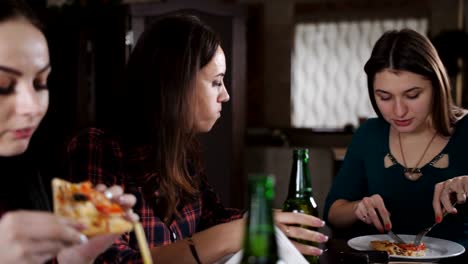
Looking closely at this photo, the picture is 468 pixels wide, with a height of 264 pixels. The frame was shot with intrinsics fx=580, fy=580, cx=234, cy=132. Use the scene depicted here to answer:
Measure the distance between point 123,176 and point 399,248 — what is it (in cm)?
65

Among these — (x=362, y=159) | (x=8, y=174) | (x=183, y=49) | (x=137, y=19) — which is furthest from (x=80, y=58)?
(x=8, y=174)

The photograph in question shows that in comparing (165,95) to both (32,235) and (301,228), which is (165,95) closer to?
(301,228)

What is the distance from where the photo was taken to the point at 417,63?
174 cm

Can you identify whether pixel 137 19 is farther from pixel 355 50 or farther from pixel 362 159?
pixel 355 50

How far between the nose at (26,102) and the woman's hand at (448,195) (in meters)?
1.07

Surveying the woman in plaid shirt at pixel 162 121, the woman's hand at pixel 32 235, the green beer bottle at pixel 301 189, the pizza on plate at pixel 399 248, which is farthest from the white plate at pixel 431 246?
the woman's hand at pixel 32 235

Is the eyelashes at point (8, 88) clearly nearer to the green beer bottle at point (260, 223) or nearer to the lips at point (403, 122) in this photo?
the green beer bottle at point (260, 223)

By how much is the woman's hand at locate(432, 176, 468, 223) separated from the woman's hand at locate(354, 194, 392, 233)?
0.13m

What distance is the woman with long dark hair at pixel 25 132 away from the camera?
0.69 metres

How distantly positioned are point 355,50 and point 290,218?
14.0 ft

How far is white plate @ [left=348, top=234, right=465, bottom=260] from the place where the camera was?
4.20 ft

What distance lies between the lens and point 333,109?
5.28 metres

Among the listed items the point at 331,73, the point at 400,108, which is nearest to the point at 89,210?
the point at 400,108

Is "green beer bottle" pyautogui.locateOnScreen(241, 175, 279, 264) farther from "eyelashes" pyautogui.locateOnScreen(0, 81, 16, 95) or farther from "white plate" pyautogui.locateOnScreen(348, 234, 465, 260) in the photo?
"white plate" pyautogui.locateOnScreen(348, 234, 465, 260)
